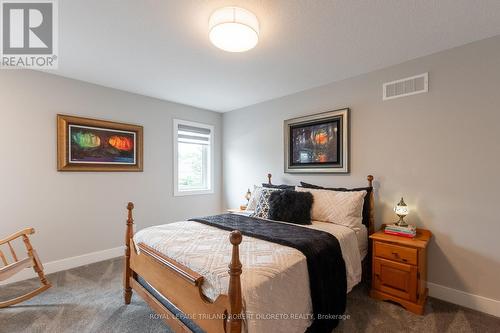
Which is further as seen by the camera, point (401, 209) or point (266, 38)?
point (401, 209)

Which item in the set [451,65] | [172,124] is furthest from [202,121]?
[451,65]

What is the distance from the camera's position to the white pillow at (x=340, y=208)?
7.97 ft

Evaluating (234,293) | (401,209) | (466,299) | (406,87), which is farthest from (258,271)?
(406,87)

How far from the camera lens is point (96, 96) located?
3.14 metres

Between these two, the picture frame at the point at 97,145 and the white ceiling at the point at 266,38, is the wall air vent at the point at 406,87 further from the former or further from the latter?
the picture frame at the point at 97,145

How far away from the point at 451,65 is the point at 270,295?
2.62 m

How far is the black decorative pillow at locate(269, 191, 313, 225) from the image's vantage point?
2.52 meters

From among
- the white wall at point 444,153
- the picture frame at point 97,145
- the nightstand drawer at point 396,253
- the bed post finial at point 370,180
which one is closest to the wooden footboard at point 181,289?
the picture frame at point 97,145

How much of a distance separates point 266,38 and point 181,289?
81.0 inches

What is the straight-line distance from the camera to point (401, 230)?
7.39 feet

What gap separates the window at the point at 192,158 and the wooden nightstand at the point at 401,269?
2989mm

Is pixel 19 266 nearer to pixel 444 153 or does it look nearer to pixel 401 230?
pixel 401 230

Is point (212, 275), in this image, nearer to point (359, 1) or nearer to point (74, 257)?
point (359, 1)
